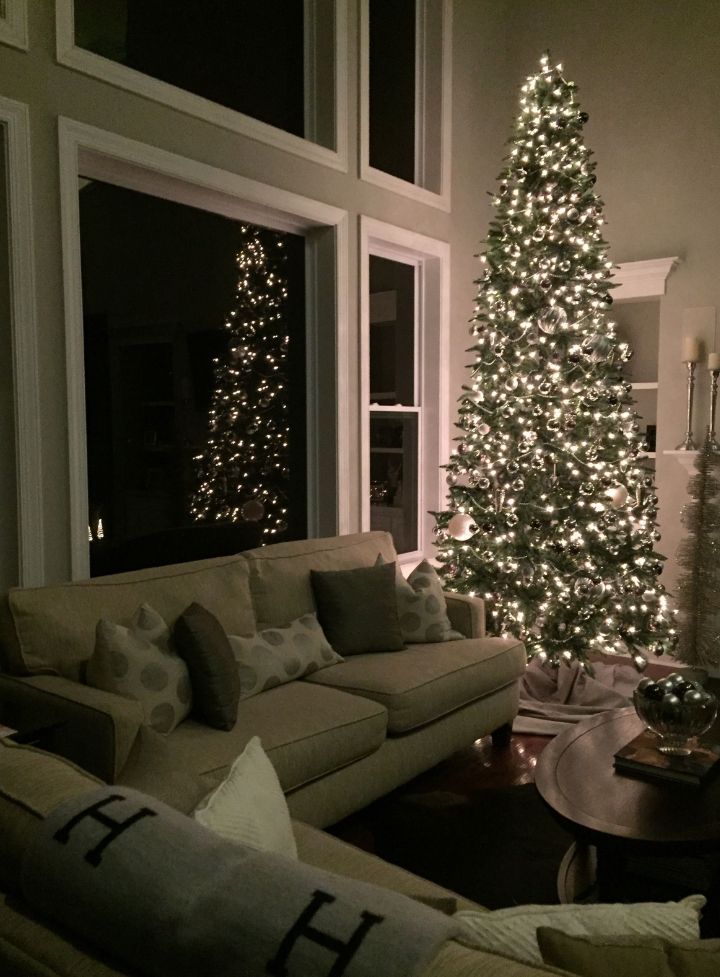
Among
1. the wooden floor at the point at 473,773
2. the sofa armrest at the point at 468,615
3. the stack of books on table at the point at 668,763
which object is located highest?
the sofa armrest at the point at 468,615

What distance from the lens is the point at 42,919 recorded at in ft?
3.52

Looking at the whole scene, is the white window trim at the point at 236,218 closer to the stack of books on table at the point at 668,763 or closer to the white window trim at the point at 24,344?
the white window trim at the point at 24,344

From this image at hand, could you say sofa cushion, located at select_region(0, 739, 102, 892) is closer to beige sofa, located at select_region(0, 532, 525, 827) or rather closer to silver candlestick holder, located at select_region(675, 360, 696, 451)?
beige sofa, located at select_region(0, 532, 525, 827)

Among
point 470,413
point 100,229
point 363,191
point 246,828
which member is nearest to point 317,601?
point 470,413

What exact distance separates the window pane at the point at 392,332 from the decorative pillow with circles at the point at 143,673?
3.04 m

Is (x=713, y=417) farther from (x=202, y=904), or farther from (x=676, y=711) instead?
(x=202, y=904)

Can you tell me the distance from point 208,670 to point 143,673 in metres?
0.21

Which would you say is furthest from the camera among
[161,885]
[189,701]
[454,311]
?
[454,311]

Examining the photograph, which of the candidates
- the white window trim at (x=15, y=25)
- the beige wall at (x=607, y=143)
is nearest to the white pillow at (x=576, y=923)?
the white window trim at (x=15, y=25)

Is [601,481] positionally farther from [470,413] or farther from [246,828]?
[246,828]

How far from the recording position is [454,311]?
577 cm

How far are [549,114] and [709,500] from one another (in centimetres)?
246

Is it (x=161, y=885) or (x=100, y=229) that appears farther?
(x=100, y=229)

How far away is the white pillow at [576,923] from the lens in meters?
1.05
